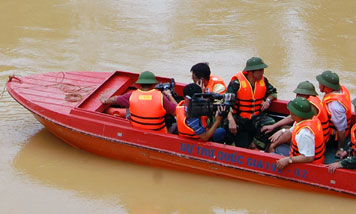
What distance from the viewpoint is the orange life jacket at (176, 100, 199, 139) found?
5211 millimetres

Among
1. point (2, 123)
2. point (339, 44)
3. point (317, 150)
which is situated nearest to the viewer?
point (317, 150)

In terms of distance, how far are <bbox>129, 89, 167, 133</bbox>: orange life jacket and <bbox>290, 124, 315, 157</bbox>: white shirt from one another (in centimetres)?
149

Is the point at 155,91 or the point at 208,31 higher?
the point at 208,31

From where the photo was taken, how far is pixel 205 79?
5738 mm

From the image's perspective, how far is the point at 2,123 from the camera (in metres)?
6.86

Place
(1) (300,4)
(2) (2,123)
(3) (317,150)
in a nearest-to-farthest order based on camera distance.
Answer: (3) (317,150) < (2) (2,123) < (1) (300,4)

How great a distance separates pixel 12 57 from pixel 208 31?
12.9 ft

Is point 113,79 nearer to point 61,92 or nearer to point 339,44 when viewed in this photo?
point 61,92

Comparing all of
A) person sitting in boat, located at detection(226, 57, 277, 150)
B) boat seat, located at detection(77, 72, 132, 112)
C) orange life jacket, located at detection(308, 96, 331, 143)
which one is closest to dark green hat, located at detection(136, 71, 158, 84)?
boat seat, located at detection(77, 72, 132, 112)

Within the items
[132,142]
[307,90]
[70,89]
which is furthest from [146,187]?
[307,90]

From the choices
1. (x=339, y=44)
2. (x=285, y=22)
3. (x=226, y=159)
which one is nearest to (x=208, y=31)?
(x=285, y=22)

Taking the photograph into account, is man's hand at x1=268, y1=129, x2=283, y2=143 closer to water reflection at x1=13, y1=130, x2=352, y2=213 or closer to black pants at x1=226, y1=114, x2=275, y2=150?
black pants at x1=226, y1=114, x2=275, y2=150

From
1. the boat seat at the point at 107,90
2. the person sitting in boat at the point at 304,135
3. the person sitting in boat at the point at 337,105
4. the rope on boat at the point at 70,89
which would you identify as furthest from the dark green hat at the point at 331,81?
the rope on boat at the point at 70,89

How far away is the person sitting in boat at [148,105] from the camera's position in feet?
17.6
